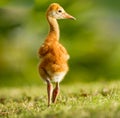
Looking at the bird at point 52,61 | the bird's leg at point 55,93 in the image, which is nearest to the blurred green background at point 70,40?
the bird's leg at point 55,93

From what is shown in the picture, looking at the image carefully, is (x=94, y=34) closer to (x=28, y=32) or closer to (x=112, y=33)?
(x=112, y=33)

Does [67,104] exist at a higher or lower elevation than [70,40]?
lower

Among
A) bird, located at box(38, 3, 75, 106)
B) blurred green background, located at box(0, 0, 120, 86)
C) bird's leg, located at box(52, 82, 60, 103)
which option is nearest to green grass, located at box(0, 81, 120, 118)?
bird's leg, located at box(52, 82, 60, 103)

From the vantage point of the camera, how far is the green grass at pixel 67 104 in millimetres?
5887

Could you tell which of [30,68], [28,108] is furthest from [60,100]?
[30,68]

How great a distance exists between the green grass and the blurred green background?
268 centimetres

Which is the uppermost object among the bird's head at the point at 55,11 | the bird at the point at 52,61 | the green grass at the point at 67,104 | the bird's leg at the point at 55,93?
the bird's head at the point at 55,11

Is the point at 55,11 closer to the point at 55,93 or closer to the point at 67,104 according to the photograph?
the point at 55,93

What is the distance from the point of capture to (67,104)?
675 centimetres

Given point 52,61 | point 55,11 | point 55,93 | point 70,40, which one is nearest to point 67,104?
point 55,93

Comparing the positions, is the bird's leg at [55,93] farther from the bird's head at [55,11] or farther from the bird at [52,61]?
the bird's head at [55,11]

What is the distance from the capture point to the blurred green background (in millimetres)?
11953

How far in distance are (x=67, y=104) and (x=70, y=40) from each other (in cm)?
560

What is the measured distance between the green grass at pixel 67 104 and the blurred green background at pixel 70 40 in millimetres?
2676
